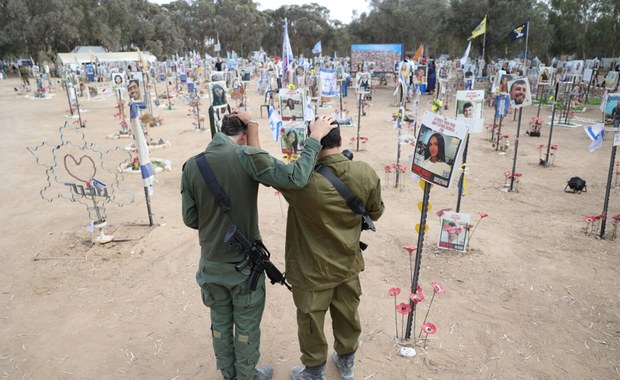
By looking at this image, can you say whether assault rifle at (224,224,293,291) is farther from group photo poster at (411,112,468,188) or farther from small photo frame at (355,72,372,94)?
small photo frame at (355,72,372,94)

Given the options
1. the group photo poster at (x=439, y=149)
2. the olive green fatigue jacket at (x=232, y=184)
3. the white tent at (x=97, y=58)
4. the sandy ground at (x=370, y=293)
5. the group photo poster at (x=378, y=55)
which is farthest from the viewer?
the white tent at (x=97, y=58)

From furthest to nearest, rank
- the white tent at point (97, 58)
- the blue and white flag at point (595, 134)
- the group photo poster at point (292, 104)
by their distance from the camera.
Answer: the white tent at point (97, 58)
the group photo poster at point (292, 104)
the blue and white flag at point (595, 134)

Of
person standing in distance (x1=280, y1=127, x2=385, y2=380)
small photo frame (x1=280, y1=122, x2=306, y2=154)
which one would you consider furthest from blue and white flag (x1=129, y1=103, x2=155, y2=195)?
person standing in distance (x1=280, y1=127, x2=385, y2=380)

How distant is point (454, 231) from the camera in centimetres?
543

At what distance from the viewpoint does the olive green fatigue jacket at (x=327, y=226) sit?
2566 millimetres

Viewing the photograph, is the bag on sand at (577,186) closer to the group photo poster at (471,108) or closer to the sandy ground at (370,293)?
the sandy ground at (370,293)

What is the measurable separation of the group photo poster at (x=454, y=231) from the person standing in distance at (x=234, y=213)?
3312mm

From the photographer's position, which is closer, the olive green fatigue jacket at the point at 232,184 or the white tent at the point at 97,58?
the olive green fatigue jacket at the point at 232,184

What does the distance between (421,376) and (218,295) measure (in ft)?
5.82

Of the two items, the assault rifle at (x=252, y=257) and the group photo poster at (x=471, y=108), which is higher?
the group photo poster at (x=471, y=108)

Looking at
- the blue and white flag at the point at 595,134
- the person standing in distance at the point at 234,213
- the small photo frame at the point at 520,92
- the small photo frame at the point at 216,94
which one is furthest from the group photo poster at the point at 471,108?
the person standing in distance at the point at 234,213

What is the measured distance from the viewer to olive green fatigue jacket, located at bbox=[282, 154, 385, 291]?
8.42ft

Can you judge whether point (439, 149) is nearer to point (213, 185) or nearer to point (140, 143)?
point (213, 185)

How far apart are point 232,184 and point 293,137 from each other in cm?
383
